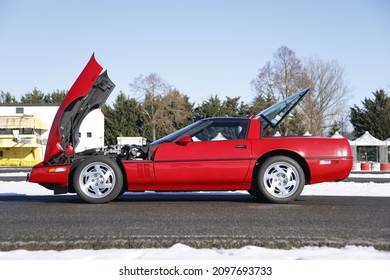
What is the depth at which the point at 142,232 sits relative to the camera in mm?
3643

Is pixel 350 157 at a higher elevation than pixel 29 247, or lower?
higher

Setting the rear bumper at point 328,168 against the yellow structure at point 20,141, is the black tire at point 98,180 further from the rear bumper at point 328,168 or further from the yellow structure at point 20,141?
the yellow structure at point 20,141

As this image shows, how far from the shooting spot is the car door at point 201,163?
5.70 meters

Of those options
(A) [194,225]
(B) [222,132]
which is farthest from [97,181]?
(A) [194,225]

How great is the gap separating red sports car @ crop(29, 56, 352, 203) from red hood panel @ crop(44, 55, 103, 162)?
24 cm

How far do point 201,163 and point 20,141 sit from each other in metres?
44.2

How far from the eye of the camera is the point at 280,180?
5770 mm

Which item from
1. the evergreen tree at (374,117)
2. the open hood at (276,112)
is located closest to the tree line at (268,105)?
the evergreen tree at (374,117)

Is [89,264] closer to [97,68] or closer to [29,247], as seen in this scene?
[29,247]

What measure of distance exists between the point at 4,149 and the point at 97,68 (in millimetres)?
45181

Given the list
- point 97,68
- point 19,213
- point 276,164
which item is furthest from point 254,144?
point 19,213

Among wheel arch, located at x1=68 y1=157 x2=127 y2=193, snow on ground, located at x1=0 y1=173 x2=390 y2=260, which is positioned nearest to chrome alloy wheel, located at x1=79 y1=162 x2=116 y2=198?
wheel arch, located at x1=68 y1=157 x2=127 y2=193

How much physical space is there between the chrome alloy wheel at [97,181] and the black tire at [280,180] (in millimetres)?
2003

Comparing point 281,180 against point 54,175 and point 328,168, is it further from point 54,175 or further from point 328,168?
point 54,175
